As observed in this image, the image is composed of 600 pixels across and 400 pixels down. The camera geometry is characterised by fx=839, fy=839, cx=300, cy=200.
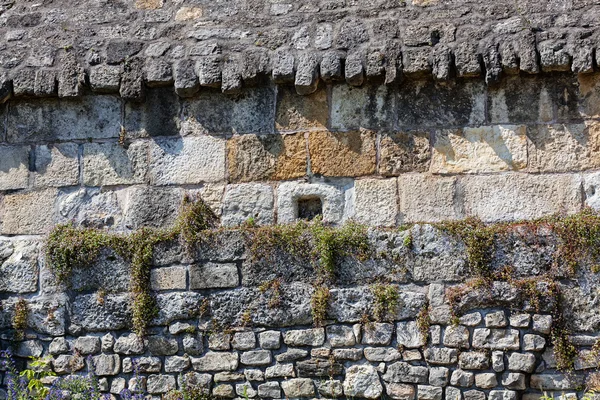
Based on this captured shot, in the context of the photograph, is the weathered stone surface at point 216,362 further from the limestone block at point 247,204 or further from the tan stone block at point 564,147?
the tan stone block at point 564,147

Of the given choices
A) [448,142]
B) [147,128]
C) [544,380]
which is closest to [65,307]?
[147,128]

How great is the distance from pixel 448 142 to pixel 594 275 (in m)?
1.24

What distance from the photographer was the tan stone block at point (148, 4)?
613 cm

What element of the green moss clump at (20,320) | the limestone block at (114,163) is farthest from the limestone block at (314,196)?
the green moss clump at (20,320)

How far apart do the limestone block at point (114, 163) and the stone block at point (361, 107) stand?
53.9 inches

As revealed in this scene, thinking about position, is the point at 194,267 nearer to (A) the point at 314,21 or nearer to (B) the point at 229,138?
(B) the point at 229,138

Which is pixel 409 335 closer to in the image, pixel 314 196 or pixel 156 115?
pixel 314 196

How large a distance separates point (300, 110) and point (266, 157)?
0.39m

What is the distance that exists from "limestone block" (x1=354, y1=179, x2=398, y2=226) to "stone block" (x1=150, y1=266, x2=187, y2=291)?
3.96 ft

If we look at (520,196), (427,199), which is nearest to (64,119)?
(427,199)

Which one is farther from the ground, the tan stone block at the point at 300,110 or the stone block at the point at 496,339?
the tan stone block at the point at 300,110

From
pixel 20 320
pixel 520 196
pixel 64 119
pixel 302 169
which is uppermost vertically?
pixel 64 119

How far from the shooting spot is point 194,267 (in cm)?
551

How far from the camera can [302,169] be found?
5.64m
